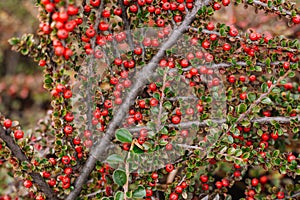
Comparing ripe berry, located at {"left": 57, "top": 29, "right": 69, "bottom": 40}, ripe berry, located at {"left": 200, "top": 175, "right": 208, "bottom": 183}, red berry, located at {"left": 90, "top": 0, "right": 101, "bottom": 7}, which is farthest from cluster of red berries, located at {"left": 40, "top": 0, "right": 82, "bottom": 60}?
ripe berry, located at {"left": 200, "top": 175, "right": 208, "bottom": 183}

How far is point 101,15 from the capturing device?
5.52ft

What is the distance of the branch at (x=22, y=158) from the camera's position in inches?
61.5

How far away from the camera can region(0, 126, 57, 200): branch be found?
1.56 m

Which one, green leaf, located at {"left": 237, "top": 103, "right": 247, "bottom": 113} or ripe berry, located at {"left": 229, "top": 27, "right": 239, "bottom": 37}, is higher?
ripe berry, located at {"left": 229, "top": 27, "right": 239, "bottom": 37}

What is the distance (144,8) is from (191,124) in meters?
0.55

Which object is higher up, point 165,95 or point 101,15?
point 101,15

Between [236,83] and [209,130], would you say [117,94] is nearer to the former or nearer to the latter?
[209,130]

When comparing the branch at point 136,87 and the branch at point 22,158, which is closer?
the branch at point 22,158

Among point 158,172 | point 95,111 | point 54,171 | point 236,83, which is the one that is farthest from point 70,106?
point 236,83

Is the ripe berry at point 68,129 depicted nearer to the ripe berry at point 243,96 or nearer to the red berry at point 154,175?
the red berry at point 154,175

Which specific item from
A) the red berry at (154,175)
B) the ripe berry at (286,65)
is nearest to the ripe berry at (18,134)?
the red berry at (154,175)

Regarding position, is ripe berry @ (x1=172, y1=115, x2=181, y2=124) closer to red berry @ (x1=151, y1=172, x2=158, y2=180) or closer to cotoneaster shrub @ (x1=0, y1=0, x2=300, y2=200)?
cotoneaster shrub @ (x1=0, y1=0, x2=300, y2=200)

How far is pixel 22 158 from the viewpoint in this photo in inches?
63.6

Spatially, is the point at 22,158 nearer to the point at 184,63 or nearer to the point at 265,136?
the point at 184,63
